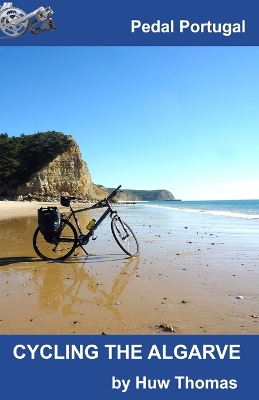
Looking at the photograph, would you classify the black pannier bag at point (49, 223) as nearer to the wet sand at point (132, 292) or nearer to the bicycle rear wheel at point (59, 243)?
the bicycle rear wheel at point (59, 243)

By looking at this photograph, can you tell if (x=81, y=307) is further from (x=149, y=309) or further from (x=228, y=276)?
(x=228, y=276)

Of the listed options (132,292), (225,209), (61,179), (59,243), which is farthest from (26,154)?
(132,292)

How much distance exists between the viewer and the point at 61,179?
200 ft

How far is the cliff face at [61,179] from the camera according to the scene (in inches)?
2259

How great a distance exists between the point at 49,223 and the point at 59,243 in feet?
1.83

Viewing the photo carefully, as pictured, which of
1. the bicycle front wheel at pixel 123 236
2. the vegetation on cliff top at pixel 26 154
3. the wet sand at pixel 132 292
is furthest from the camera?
the vegetation on cliff top at pixel 26 154

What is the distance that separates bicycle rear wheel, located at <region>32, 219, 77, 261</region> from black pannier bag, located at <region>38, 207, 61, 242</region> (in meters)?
0.12

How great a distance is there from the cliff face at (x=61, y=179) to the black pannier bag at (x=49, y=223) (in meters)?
50.8

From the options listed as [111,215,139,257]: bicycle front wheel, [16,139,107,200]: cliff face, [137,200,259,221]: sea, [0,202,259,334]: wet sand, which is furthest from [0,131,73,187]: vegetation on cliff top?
[0,202,259,334]: wet sand

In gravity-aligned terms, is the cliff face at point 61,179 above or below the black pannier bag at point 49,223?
above

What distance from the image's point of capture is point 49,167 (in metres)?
59.6
